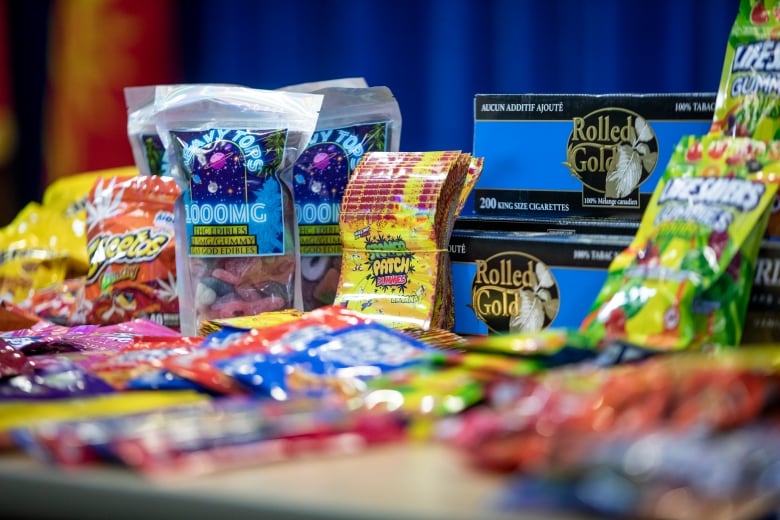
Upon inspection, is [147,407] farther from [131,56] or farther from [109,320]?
[131,56]

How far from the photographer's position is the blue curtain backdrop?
2.29m

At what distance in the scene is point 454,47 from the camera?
255 cm

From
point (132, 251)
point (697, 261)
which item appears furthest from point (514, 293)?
point (132, 251)

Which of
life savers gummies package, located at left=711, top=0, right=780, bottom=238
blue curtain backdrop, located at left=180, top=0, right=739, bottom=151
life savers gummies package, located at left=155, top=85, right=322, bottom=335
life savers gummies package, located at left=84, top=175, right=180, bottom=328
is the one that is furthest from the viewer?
blue curtain backdrop, located at left=180, top=0, right=739, bottom=151

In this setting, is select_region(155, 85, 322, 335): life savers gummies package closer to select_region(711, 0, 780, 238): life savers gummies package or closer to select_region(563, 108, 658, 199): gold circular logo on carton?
select_region(563, 108, 658, 199): gold circular logo on carton

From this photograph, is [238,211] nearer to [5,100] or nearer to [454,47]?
[454,47]

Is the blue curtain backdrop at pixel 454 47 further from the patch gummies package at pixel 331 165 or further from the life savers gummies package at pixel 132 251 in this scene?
the life savers gummies package at pixel 132 251

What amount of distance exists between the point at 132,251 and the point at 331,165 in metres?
0.40

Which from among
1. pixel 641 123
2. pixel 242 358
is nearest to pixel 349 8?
pixel 641 123

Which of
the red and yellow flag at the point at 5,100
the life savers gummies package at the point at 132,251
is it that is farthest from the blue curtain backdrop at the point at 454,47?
the life savers gummies package at the point at 132,251

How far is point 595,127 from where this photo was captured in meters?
1.63

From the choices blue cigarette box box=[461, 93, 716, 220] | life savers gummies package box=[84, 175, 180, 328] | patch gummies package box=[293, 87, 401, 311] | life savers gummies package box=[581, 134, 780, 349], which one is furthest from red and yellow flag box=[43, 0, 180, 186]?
life savers gummies package box=[581, 134, 780, 349]

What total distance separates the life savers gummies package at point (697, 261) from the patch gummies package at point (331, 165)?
607 mm

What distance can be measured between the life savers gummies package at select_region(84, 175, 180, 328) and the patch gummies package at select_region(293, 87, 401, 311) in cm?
25
